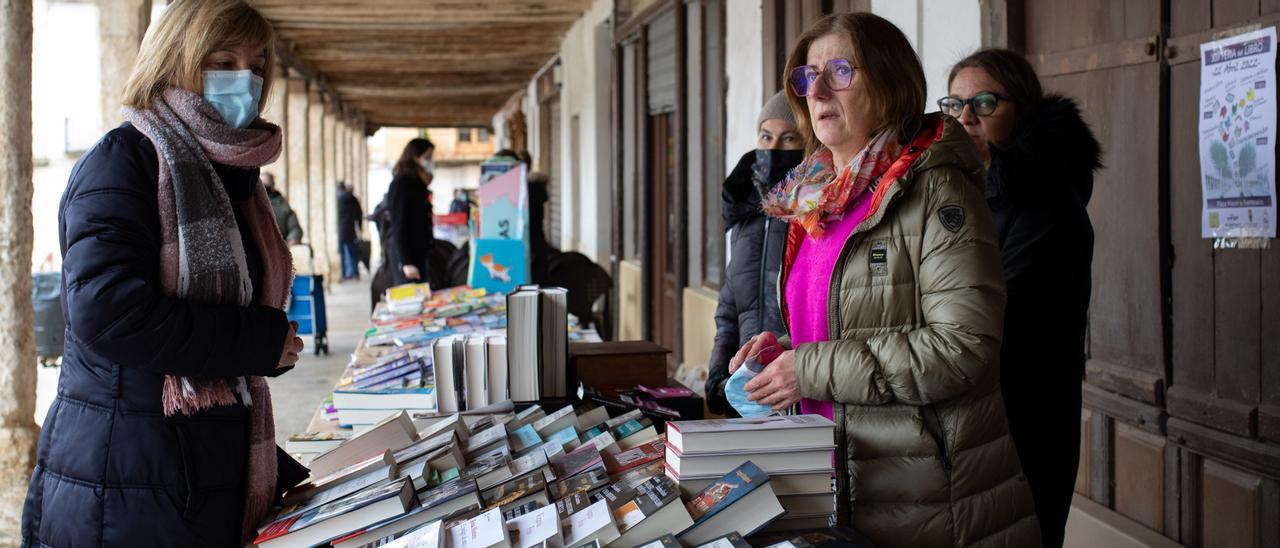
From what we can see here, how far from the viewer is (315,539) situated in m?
1.75

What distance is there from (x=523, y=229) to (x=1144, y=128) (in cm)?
346

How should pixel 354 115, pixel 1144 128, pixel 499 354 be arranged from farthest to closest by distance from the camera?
pixel 354 115 → pixel 1144 128 → pixel 499 354

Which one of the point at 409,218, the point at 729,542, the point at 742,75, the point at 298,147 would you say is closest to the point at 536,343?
the point at 729,542

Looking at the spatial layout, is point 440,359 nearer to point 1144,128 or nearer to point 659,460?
point 659,460

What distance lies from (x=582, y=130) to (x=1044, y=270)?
10425 mm

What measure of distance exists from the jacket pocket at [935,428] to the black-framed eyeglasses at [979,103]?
0.84 metres

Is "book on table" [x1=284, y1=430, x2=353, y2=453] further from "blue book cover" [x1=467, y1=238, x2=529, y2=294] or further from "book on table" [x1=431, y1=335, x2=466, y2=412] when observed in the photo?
"blue book cover" [x1=467, y1=238, x2=529, y2=294]

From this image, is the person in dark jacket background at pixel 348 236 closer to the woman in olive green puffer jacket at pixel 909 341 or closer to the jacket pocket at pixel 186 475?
the jacket pocket at pixel 186 475

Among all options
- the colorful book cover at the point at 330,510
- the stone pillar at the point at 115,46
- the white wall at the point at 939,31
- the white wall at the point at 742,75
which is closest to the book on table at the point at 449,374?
the colorful book cover at the point at 330,510

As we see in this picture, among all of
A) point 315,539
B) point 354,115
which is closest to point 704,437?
A: point 315,539

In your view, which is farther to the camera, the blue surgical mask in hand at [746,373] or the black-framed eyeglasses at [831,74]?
the blue surgical mask in hand at [746,373]

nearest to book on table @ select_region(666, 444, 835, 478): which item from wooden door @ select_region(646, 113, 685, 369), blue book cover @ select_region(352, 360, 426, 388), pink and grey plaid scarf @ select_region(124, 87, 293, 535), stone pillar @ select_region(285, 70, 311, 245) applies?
Result: pink and grey plaid scarf @ select_region(124, 87, 293, 535)

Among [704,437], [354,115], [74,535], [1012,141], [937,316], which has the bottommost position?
[74,535]

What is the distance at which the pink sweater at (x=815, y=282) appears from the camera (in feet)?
5.66
